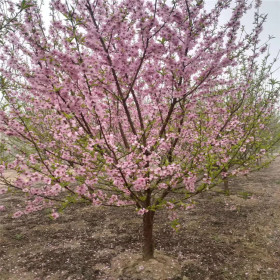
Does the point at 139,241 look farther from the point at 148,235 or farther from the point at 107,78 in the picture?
the point at 107,78

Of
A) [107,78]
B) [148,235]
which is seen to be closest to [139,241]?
[148,235]

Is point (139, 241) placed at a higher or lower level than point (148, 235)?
lower

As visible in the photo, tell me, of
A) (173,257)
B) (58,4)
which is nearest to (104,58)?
(58,4)

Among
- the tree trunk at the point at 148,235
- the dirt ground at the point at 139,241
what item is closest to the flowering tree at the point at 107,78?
the tree trunk at the point at 148,235

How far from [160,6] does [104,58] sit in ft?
4.95

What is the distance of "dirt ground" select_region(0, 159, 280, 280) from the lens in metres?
5.74

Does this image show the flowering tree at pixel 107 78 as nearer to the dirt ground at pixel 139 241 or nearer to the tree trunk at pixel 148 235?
the tree trunk at pixel 148 235

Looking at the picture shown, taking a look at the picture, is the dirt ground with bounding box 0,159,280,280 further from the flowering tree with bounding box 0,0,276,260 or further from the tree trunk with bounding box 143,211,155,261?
the flowering tree with bounding box 0,0,276,260

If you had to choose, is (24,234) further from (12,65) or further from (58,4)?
(58,4)

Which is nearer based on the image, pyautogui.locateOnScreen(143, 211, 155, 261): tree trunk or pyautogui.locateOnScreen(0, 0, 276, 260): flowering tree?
pyautogui.locateOnScreen(0, 0, 276, 260): flowering tree

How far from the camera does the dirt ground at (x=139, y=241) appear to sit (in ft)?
18.8

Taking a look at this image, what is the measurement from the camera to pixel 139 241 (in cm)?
724

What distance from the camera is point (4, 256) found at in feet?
21.9

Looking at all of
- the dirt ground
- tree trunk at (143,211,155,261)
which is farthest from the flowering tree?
the dirt ground
